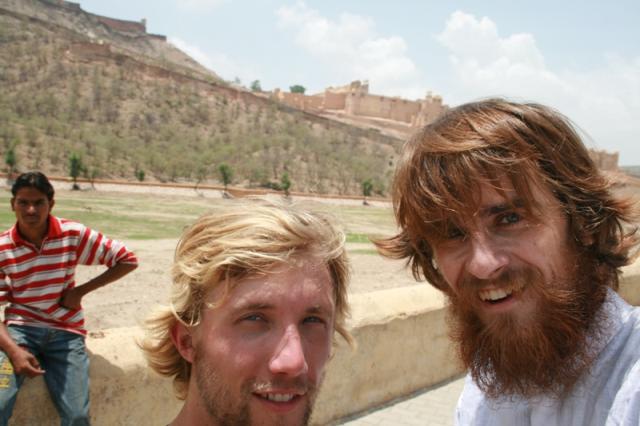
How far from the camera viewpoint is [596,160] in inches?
81.4

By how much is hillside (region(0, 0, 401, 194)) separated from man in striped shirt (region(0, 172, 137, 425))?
91.4 ft

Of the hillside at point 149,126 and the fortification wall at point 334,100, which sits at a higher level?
the fortification wall at point 334,100

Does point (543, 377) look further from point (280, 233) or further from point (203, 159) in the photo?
point (203, 159)

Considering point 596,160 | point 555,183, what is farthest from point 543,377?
point 596,160

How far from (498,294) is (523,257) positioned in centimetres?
13

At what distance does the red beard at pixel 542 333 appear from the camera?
5.47ft

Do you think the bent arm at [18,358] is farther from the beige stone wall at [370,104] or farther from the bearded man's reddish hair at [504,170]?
the beige stone wall at [370,104]

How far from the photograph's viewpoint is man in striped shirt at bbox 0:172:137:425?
241cm

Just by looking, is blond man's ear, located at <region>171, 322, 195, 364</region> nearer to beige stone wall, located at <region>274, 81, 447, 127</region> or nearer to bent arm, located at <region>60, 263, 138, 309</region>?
bent arm, located at <region>60, 263, 138, 309</region>

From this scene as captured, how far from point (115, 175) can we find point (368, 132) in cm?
3034

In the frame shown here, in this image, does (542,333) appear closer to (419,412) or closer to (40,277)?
(40,277)

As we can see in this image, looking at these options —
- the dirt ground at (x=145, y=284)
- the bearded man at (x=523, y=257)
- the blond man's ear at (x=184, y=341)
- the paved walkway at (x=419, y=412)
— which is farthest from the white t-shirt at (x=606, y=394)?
the dirt ground at (x=145, y=284)

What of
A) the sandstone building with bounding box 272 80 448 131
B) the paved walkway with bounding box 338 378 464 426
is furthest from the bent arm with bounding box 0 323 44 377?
the sandstone building with bounding box 272 80 448 131

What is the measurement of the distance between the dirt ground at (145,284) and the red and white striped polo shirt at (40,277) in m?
2.17
